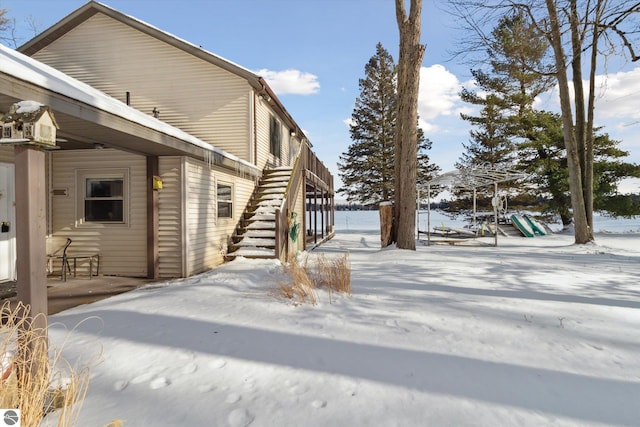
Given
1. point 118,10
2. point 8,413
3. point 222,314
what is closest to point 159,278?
point 222,314

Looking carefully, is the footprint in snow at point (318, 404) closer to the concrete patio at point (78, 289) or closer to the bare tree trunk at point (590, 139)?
the concrete patio at point (78, 289)

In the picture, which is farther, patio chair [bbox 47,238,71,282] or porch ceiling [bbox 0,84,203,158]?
patio chair [bbox 47,238,71,282]

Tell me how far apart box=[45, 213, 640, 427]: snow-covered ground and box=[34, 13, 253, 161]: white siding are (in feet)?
22.2

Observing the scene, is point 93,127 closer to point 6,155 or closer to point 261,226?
point 6,155

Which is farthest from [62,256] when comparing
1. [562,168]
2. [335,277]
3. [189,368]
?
[562,168]

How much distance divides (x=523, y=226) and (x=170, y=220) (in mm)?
17508

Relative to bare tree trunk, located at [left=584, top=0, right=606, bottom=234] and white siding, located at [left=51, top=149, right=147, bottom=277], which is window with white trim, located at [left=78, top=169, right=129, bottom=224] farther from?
bare tree trunk, located at [left=584, top=0, right=606, bottom=234]

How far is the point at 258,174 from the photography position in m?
10.8

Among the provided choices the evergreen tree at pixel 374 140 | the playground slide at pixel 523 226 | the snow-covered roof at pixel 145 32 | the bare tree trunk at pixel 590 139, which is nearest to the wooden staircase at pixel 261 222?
the snow-covered roof at pixel 145 32

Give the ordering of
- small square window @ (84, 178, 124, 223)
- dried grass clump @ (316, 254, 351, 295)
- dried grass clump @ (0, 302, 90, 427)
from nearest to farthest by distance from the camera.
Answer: dried grass clump @ (0, 302, 90, 427) < dried grass clump @ (316, 254, 351, 295) < small square window @ (84, 178, 124, 223)

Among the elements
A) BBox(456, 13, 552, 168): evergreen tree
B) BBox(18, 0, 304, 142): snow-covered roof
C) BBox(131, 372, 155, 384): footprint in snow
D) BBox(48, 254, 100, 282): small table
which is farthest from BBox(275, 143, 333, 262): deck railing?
BBox(456, 13, 552, 168): evergreen tree

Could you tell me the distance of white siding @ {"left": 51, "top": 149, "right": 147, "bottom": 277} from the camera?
7.29m

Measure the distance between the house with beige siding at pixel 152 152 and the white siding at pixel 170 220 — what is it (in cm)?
2

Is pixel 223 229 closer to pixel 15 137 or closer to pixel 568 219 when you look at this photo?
pixel 15 137
